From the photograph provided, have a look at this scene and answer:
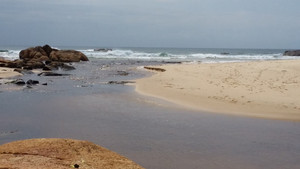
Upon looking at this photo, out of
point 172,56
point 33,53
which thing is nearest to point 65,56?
point 33,53

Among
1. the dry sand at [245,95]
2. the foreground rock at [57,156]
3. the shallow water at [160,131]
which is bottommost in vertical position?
the shallow water at [160,131]

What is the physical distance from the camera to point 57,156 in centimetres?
350

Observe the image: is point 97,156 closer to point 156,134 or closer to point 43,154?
point 43,154

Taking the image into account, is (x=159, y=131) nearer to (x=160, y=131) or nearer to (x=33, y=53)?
(x=160, y=131)

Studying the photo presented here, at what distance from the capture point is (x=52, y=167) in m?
3.10

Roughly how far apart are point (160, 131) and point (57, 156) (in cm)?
327

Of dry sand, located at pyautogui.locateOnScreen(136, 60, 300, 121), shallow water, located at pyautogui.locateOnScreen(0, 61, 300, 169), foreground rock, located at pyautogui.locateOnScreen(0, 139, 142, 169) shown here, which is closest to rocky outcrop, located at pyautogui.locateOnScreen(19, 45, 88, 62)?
dry sand, located at pyautogui.locateOnScreen(136, 60, 300, 121)

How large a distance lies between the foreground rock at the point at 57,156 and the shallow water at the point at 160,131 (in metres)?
1.06

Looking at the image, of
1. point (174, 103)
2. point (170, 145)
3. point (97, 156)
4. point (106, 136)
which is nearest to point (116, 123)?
point (106, 136)

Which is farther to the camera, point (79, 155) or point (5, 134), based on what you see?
point (5, 134)

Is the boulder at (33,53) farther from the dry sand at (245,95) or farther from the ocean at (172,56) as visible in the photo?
the dry sand at (245,95)

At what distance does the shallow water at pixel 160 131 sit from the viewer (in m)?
4.97

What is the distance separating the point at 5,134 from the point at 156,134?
2.86 m

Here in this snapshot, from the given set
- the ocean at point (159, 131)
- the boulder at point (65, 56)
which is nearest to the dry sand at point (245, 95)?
the ocean at point (159, 131)
